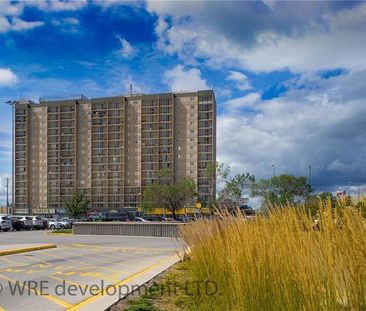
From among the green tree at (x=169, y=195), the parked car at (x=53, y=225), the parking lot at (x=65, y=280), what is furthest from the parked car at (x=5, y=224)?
the green tree at (x=169, y=195)

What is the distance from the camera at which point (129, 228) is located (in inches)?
1240

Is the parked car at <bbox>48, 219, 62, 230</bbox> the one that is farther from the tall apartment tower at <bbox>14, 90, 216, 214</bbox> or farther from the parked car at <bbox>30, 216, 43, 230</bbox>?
the tall apartment tower at <bbox>14, 90, 216, 214</bbox>

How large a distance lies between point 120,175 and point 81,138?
1557 centimetres

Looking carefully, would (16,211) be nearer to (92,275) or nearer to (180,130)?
(180,130)

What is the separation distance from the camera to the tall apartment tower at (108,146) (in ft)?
360

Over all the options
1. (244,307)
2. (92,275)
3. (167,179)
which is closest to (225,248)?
(244,307)

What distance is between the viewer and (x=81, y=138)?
118m

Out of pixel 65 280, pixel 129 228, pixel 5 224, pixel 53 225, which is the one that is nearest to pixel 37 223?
pixel 53 225

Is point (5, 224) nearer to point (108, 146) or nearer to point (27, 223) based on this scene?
point (27, 223)

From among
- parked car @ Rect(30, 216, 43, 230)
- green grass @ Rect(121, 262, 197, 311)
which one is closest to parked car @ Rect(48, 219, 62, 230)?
parked car @ Rect(30, 216, 43, 230)

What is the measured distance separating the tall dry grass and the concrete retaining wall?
77.7 ft

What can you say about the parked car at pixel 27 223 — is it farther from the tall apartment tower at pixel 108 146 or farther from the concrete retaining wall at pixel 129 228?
the tall apartment tower at pixel 108 146

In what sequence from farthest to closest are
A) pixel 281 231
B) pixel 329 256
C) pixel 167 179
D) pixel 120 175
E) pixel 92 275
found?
pixel 120 175
pixel 167 179
pixel 92 275
pixel 281 231
pixel 329 256

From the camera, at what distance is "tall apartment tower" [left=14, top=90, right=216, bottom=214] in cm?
10969
